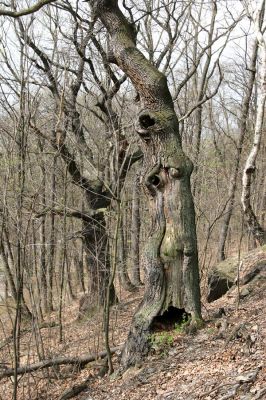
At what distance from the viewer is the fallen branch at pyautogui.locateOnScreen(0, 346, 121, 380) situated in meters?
6.54

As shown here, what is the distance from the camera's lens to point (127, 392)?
5.16 meters

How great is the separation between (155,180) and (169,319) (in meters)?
1.91

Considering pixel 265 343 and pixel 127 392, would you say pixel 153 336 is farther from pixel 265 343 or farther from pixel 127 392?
pixel 265 343

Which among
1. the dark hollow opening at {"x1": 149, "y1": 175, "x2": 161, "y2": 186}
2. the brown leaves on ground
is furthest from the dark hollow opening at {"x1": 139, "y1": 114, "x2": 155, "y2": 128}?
the brown leaves on ground

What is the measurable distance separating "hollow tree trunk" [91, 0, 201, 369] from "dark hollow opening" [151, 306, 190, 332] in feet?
0.37

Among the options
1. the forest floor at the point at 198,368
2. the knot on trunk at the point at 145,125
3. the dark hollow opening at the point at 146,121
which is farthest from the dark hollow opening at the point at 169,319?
the dark hollow opening at the point at 146,121

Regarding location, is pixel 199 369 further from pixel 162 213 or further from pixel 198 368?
pixel 162 213

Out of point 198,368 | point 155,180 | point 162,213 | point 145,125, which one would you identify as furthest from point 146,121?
point 198,368

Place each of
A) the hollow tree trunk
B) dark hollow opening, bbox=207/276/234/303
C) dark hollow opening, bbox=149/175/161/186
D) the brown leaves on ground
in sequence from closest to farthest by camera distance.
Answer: the brown leaves on ground, the hollow tree trunk, dark hollow opening, bbox=149/175/161/186, dark hollow opening, bbox=207/276/234/303

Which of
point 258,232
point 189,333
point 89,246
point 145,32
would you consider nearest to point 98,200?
point 89,246

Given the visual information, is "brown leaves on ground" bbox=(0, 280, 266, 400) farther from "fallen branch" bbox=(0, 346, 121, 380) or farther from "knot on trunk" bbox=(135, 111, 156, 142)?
"knot on trunk" bbox=(135, 111, 156, 142)

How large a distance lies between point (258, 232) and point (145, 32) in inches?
332

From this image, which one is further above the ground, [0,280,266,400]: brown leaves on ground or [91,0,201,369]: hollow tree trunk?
[91,0,201,369]: hollow tree trunk

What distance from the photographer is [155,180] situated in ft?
19.0
